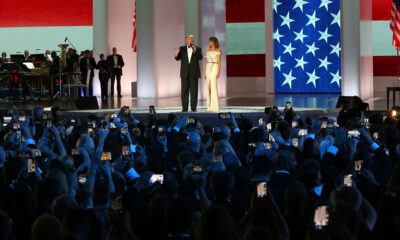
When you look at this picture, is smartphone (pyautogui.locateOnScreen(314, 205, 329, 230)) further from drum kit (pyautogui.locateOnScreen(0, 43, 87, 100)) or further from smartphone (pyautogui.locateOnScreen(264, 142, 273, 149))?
drum kit (pyautogui.locateOnScreen(0, 43, 87, 100))

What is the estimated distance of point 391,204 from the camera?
3.69 m

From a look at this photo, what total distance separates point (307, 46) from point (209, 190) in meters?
17.1

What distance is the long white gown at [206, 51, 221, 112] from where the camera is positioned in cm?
1325

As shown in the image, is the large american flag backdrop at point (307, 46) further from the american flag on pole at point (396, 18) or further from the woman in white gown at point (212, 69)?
the woman in white gown at point (212, 69)

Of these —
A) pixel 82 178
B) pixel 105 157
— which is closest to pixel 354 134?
pixel 105 157

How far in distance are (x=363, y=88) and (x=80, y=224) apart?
15136mm

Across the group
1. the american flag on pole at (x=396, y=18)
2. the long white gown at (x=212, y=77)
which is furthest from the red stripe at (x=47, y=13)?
the long white gown at (x=212, y=77)

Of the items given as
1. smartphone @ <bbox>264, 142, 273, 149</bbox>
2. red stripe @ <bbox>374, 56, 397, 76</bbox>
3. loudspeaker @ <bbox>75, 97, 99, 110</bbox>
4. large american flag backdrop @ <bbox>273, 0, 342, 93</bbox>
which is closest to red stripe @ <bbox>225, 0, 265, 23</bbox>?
large american flag backdrop @ <bbox>273, 0, 342, 93</bbox>

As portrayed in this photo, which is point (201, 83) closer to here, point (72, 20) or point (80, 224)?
point (72, 20)

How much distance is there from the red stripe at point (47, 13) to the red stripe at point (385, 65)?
1056 centimetres

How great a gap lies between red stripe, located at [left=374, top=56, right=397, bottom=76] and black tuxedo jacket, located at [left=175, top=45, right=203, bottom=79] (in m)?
10.9

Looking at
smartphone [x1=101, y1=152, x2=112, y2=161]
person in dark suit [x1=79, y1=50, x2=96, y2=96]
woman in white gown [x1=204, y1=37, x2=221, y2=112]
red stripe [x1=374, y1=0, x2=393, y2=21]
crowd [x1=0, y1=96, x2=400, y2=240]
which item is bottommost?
crowd [x1=0, y1=96, x2=400, y2=240]

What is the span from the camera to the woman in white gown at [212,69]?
13.1m

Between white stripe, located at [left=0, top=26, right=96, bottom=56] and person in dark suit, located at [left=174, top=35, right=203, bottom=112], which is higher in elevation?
white stripe, located at [left=0, top=26, right=96, bottom=56]
